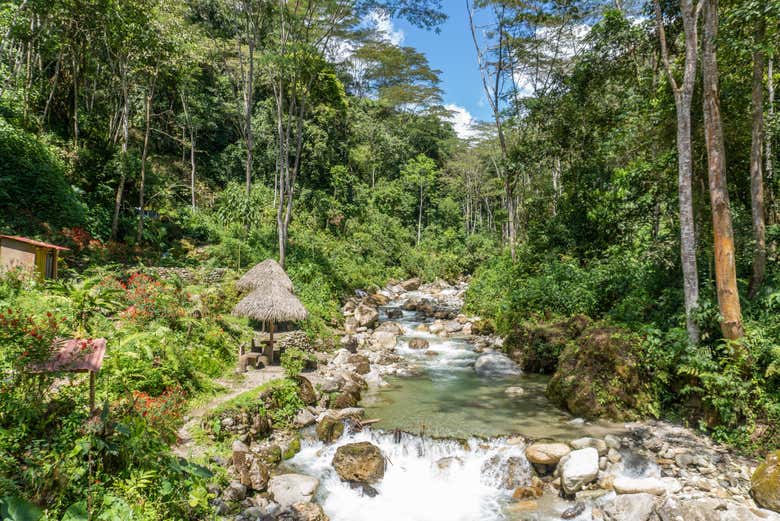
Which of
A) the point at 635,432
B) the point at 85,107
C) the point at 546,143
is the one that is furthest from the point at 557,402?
the point at 85,107

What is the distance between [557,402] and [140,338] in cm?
872

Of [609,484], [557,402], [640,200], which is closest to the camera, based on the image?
[609,484]

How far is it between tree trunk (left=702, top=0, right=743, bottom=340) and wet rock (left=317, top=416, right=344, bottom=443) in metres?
7.20

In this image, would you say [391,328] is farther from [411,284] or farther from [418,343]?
[411,284]

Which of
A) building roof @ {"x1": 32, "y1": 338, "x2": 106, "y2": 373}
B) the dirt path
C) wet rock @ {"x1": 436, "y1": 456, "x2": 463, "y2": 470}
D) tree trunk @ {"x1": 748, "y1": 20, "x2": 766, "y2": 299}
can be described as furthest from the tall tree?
building roof @ {"x1": 32, "y1": 338, "x2": 106, "y2": 373}

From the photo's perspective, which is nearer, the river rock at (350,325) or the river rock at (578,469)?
the river rock at (578,469)

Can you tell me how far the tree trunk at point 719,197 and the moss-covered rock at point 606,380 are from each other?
5.60 feet

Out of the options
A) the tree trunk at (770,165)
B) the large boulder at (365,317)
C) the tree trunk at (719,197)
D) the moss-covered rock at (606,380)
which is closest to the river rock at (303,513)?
the moss-covered rock at (606,380)

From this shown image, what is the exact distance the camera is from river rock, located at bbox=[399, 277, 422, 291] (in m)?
27.2

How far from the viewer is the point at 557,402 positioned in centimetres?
917

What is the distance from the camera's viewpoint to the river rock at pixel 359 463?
6.74 meters

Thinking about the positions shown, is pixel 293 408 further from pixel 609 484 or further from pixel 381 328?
pixel 381 328

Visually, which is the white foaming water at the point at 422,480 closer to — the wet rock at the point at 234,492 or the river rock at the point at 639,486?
the wet rock at the point at 234,492

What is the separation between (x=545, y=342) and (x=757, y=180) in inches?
236
